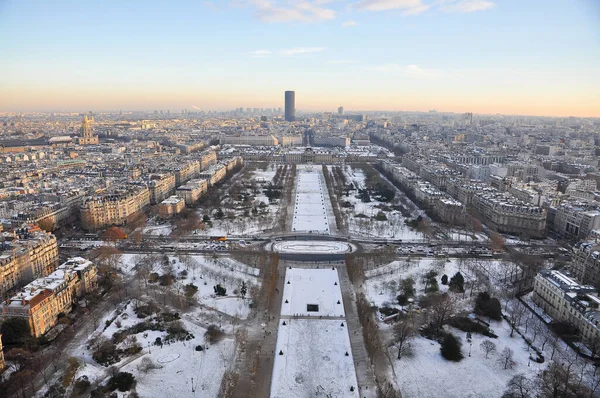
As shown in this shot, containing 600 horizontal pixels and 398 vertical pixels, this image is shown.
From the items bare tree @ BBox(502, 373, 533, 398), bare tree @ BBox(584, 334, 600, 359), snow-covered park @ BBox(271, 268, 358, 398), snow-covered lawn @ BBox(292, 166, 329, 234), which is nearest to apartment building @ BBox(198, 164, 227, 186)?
snow-covered lawn @ BBox(292, 166, 329, 234)

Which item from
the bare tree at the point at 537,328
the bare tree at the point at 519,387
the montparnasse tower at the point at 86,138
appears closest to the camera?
the bare tree at the point at 519,387

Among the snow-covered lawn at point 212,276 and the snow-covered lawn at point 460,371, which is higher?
the snow-covered lawn at point 212,276

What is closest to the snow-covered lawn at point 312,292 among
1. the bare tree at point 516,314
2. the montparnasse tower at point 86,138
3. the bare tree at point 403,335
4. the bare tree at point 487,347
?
the bare tree at point 403,335

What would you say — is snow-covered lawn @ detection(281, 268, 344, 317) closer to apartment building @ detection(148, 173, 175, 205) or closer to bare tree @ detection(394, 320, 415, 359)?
bare tree @ detection(394, 320, 415, 359)

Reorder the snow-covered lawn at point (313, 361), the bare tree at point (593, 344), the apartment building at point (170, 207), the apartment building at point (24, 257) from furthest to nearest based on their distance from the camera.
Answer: the apartment building at point (170, 207), the apartment building at point (24, 257), the bare tree at point (593, 344), the snow-covered lawn at point (313, 361)

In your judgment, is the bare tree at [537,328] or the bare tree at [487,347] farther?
the bare tree at [537,328]

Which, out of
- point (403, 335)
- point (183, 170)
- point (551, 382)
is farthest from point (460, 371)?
point (183, 170)

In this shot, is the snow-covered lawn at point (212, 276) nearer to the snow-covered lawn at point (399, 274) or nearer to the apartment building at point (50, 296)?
the apartment building at point (50, 296)
